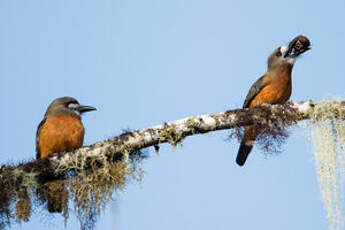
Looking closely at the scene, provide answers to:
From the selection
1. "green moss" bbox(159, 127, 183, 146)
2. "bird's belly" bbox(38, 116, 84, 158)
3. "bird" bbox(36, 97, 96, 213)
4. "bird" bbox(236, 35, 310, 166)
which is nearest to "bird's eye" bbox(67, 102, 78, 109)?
"bird" bbox(36, 97, 96, 213)

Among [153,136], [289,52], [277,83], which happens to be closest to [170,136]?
[153,136]

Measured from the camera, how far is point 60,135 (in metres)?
6.32

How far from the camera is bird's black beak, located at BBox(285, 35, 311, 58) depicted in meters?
7.24

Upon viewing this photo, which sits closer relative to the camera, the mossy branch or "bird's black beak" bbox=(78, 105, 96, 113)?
the mossy branch

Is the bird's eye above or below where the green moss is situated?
above

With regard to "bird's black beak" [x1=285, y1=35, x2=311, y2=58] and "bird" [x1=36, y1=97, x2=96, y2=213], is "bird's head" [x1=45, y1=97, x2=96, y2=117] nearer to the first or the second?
"bird" [x1=36, y1=97, x2=96, y2=213]

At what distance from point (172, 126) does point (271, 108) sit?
1122 millimetres

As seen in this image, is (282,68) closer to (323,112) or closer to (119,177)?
(323,112)

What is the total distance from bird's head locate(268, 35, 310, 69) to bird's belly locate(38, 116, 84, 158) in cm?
319

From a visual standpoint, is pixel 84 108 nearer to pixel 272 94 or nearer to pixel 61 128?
pixel 61 128

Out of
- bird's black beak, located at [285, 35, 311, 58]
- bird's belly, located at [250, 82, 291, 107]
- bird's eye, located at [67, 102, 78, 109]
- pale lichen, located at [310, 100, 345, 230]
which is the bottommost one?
pale lichen, located at [310, 100, 345, 230]

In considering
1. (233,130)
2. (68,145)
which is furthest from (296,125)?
(68,145)

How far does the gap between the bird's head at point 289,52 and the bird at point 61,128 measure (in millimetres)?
2954

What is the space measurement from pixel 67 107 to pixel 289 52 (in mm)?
3405
